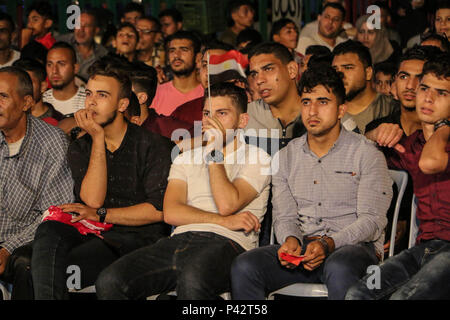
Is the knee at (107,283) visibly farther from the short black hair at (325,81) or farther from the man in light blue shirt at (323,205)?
the short black hair at (325,81)

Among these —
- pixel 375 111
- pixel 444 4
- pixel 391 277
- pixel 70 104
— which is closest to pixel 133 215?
pixel 391 277

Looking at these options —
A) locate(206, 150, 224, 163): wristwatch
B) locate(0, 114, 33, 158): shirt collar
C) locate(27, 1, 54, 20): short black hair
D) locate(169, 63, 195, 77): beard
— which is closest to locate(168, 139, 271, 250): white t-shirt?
locate(206, 150, 224, 163): wristwatch

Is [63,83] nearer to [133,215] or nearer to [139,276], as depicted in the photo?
[133,215]

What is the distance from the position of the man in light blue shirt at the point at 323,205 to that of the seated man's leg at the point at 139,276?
404 mm

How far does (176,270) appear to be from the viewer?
158 inches

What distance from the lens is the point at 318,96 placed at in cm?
432

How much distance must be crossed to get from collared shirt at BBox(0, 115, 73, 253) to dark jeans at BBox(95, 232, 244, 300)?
2.79ft

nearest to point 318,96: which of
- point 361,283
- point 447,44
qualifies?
point 361,283

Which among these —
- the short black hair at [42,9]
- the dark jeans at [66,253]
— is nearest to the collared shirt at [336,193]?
the dark jeans at [66,253]

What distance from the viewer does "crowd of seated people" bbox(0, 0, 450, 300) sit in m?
Answer: 3.88

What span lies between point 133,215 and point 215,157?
66cm

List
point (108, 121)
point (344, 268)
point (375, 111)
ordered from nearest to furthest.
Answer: point (344, 268) → point (108, 121) → point (375, 111)

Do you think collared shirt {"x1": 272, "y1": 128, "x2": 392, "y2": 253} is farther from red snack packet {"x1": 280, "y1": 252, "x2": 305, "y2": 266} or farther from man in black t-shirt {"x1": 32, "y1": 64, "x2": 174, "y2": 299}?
man in black t-shirt {"x1": 32, "y1": 64, "x2": 174, "y2": 299}

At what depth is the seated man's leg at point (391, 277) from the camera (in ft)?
11.9
